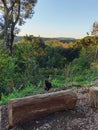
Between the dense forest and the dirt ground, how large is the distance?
121 centimetres

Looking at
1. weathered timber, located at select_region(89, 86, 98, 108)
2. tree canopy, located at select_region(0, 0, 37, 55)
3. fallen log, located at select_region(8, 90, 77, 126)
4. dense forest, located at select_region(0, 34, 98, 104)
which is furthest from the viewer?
tree canopy, located at select_region(0, 0, 37, 55)

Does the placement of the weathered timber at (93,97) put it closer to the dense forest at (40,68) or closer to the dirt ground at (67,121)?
the dirt ground at (67,121)

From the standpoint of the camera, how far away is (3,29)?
21.2m

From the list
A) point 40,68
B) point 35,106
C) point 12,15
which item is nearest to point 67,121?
point 35,106

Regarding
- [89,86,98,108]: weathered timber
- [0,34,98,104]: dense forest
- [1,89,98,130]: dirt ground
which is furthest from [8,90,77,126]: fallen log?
[0,34,98,104]: dense forest

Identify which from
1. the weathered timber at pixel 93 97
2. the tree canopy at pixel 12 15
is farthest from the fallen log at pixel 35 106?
the tree canopy at pixel 12 15

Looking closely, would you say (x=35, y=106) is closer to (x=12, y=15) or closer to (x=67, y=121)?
(x=67, y=121)

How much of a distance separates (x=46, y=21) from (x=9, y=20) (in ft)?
7.44

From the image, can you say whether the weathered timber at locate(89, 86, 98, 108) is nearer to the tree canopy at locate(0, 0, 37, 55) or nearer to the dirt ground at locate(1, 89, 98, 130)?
the dirt ground at locate(1, 89, 98, 130)

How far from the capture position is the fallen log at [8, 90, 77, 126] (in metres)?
4.18

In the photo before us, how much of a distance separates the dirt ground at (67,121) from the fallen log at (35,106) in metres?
0.07

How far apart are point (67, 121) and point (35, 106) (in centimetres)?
46

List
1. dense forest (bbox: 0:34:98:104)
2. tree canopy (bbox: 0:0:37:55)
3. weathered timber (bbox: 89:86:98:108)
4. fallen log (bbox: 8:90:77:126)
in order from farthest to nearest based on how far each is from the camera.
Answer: tree canopy (bbox: 0:0:37:55) < dense forest (bbox: 0:34:98:104) < weathered timber (bbox: 89:86:98:108) < fallen log (bbox: 8:90:77:126)

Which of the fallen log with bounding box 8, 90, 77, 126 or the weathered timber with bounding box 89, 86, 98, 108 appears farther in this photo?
the weathered timber with bounding box 89, 86, 98, 108
